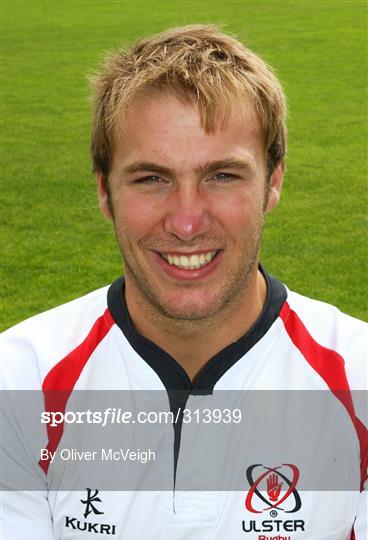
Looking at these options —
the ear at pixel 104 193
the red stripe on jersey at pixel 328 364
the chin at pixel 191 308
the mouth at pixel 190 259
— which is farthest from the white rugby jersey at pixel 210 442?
the ear at pixel 104 193

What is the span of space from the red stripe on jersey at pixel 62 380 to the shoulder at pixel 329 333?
0.54 m

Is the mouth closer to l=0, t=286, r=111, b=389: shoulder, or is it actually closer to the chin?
the chin

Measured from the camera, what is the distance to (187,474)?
7.45ft

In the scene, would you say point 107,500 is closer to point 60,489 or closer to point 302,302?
point 60,489

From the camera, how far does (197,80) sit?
2336 millimetres

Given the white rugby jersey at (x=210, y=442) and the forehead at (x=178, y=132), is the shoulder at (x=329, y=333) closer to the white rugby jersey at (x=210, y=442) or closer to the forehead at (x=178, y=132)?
the white rugby jersey at (x=210, y=442)

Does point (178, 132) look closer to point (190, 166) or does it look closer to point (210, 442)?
point (190, 166)

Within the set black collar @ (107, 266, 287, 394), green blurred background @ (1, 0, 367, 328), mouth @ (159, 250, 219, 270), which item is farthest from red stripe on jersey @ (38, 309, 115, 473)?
green blurred background @ (1, 0, 367, 328)

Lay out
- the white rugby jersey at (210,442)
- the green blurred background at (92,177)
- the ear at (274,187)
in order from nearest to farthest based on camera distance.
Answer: the white rugby jersey at (210,442) → the ear at (274,187) → the green blurred background at (92,177)

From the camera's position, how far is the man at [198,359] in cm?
224

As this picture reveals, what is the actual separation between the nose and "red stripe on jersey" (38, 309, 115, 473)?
0.39 meters

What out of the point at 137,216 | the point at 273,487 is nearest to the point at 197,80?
the point at 137,216

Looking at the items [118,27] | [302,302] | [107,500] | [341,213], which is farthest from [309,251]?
[118,27]

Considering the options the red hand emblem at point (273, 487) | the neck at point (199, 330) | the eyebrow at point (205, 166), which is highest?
the eyebrow at point (205, 166)
